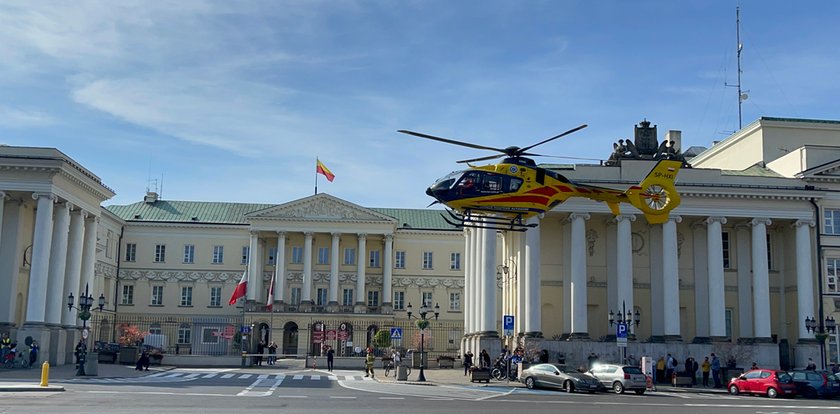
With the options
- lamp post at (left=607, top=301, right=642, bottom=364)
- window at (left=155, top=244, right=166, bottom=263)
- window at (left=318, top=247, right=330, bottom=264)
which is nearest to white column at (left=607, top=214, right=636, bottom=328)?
lamp post at (left=607, top=301, right=642, bottom=364)

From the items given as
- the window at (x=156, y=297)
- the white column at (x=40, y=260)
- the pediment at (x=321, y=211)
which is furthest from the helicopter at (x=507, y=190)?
the window at (x=156, y=297)

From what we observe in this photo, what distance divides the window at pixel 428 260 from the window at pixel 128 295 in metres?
29.9

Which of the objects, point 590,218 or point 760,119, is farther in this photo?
point 760,119

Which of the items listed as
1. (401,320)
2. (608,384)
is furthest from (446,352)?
(608,384)

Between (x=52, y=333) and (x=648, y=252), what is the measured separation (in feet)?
120

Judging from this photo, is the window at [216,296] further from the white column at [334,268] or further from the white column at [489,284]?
the white column at [489,284]

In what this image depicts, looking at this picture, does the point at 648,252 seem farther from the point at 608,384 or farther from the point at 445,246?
the point at 445,246

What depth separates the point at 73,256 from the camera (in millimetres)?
58031

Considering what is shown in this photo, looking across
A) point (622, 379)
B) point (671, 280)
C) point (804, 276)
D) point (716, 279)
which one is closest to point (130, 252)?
point (671, 280)

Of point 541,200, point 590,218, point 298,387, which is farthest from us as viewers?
point 590,218

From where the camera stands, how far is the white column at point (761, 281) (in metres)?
53.8

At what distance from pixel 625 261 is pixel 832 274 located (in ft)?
44.0

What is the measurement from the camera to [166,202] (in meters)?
96.4

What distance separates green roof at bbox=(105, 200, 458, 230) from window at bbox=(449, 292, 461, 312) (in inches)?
282
